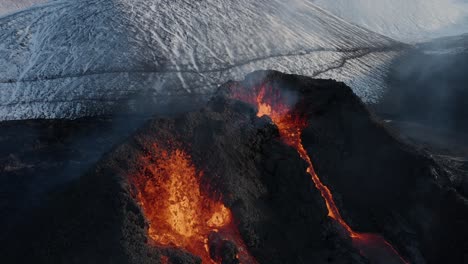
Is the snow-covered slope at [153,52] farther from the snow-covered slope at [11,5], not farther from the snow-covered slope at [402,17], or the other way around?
the snow-covered slope at [11,5]

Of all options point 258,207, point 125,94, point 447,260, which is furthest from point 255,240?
point 125,94

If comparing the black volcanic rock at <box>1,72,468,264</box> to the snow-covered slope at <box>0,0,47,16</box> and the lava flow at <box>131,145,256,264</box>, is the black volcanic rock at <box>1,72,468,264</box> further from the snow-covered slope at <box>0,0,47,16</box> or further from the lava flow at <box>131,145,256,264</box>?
the snow-covered slope at <box>0,0,47,16</box>

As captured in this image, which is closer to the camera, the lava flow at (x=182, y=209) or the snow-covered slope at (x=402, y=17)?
the lava flow at (x=182, y=209)

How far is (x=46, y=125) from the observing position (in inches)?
647

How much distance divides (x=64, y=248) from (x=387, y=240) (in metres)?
6.39

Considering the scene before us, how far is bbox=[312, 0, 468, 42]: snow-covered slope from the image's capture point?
1721 inches

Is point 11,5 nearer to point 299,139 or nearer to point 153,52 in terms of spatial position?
point 153,52

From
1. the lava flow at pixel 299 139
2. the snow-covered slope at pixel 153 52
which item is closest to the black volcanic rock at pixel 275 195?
the lava flow at pixel 299 139

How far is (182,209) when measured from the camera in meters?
7.74

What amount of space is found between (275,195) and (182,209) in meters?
2.09

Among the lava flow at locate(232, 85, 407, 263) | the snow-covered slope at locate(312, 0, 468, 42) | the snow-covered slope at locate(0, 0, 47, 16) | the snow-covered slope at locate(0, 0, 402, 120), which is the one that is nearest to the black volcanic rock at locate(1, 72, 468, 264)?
the lava flow at locate(232, 85, 407, 263)

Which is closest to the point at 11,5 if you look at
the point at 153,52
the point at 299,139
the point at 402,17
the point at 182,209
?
the point at 153,52

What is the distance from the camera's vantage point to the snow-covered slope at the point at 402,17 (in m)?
43.7

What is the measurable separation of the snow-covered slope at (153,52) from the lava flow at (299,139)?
34.7ft
